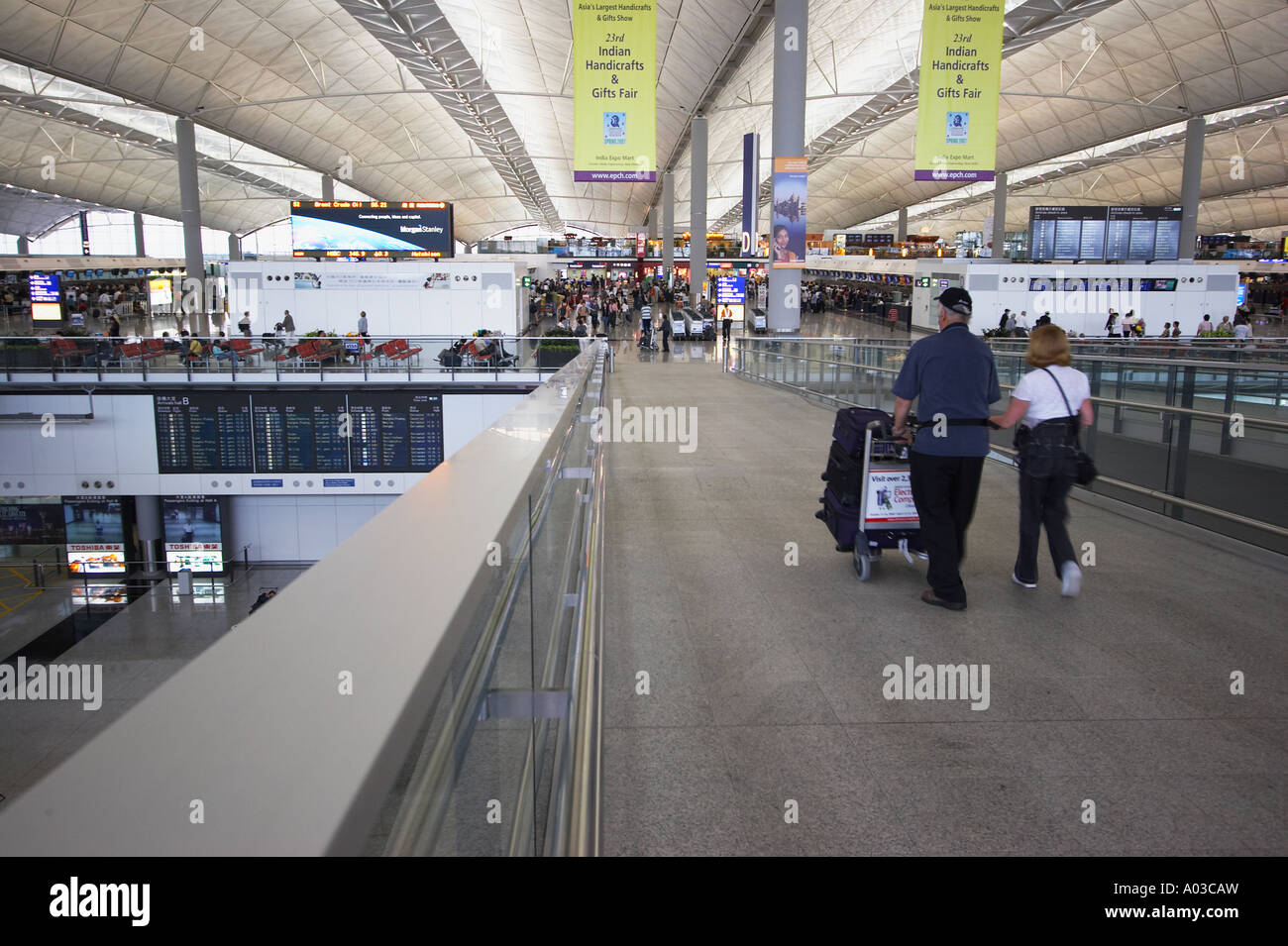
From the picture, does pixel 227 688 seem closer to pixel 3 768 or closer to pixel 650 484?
pixel 650 484

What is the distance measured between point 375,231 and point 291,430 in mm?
11941

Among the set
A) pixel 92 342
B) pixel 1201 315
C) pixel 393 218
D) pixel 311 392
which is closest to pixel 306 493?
pixel 311 392

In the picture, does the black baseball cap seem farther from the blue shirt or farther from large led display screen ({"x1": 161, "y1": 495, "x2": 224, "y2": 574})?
large led display screen ({"x1": 161, "y1": 495, "x2": 224, "y2": 574})

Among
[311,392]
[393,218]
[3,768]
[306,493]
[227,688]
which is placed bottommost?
[3,768]

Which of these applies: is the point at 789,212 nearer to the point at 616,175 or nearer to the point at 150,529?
the point at 616,175

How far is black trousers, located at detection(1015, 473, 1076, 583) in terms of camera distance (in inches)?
195

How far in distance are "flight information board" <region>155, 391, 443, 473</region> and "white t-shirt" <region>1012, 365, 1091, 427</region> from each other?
20253 millimetres

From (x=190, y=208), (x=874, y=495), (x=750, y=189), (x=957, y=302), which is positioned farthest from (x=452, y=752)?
(x=190, y=208)

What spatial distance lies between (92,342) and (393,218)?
39.1 feet

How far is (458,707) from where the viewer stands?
1.24 meters

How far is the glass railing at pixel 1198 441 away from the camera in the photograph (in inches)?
249

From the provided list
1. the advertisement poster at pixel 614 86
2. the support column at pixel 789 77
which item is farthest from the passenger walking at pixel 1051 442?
the support column at pixel 789 77

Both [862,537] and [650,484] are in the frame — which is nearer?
[862,537]
